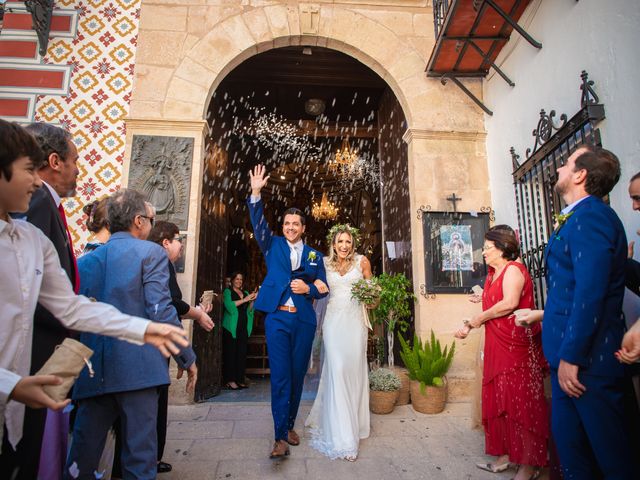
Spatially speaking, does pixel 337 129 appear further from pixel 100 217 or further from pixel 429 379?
pixel 100 217

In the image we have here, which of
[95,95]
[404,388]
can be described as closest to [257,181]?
[404,388]

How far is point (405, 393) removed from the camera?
195 inches

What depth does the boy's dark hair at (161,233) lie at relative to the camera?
11.3ft

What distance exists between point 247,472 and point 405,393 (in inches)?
93.6

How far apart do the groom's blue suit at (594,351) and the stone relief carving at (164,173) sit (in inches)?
173

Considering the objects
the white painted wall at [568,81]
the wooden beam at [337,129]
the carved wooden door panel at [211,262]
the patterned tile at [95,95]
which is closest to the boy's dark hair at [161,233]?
the carved wooden door panel at [211,262]

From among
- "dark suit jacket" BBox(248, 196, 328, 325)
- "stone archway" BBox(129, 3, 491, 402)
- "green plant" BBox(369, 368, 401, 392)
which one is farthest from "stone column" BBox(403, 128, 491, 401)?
"dark suit jacket" BBox(248, 196, 328, 325)

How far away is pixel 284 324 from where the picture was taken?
12.0 feet

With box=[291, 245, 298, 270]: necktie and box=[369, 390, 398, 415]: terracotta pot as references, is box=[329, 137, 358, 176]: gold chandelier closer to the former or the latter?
box=[291, 245, 298, 270]: necktie

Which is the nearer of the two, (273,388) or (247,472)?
(247,472)

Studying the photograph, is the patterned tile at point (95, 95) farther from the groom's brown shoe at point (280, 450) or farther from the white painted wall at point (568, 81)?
the white painted wall at point (568, 81)

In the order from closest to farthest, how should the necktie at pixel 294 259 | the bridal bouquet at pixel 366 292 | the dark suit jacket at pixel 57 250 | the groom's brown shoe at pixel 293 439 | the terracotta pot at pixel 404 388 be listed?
the dark suit jacket at pixel 57 250, the groom's brown shoe at pixel 293 439, the necktie at pixel 294 259, the bridal bouquet at pixel 366 292, the terracotta pot at pixel 404 388

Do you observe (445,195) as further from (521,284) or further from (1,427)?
(1,427)

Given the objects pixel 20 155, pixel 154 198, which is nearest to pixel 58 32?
pixel 154 198
